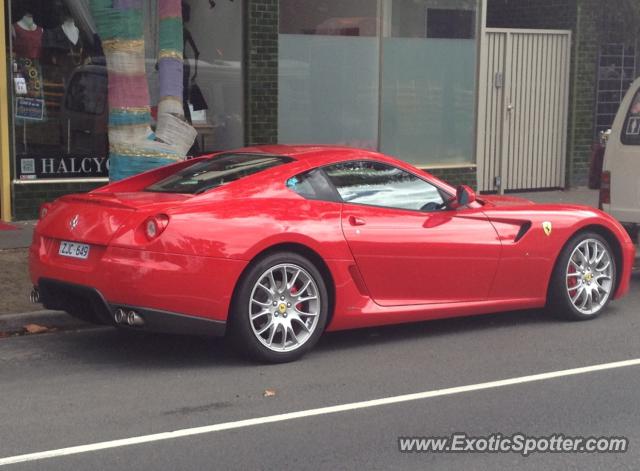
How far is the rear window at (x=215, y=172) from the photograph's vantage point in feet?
24.1

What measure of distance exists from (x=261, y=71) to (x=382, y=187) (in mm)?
6176

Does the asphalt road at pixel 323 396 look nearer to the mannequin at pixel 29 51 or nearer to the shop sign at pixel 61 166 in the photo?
the shop sign at pixel 61 166

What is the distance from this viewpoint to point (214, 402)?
618 cm

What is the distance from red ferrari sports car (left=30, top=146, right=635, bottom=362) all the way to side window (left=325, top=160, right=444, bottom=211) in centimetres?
1

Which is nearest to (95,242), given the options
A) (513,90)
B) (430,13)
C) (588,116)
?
(430,13)

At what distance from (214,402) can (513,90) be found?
35.8ft

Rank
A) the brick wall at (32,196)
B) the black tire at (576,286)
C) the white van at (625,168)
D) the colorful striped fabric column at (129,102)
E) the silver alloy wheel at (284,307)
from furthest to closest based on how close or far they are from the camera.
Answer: the brick wall at (32,196) → the white van at (625,168) → the colorful striped fabric column at (129,102) → the black tire at (576,286) → the silver alloy wheel at (284,307)

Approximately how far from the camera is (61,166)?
12.6 m

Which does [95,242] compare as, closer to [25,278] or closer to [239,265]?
[239,265]

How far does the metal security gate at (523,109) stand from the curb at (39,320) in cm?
860

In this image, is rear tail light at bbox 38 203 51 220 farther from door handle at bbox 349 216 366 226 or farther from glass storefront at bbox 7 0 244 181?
glass storefront at bbox 7 0 244 181

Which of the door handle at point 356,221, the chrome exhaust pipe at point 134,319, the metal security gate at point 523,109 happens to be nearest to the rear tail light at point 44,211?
the chrome exhaust pipe at point 134,319

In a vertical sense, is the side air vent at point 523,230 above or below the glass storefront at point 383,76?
below

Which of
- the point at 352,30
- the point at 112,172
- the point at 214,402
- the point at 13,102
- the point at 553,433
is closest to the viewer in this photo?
the point at 553,433
